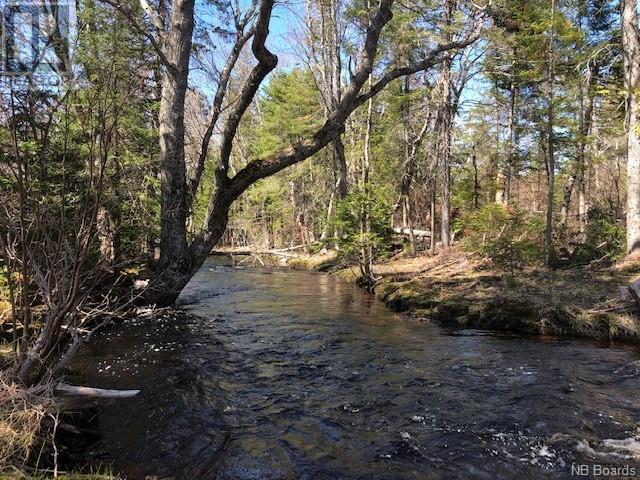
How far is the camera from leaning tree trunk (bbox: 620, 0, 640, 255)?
38.4 ft

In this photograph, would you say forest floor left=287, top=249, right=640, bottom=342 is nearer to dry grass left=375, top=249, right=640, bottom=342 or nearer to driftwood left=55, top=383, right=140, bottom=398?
dry grass left=375, top=249, right=640, bottom=342

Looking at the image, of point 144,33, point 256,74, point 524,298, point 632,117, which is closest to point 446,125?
point 632,117

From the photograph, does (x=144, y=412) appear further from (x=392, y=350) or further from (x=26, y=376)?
(x=392, y=350)

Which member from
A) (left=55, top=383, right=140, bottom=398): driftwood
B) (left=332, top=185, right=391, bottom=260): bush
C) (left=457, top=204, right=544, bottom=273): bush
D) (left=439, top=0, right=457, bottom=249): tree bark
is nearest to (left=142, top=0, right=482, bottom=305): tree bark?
(left=332, top=185, right=391, bottom=260): bush

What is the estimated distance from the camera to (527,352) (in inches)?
275

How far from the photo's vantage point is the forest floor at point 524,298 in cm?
798

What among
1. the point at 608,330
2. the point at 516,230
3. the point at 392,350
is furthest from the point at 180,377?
the point at 516,230

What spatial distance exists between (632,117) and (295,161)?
31.3 feet

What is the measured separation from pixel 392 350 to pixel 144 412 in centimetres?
403

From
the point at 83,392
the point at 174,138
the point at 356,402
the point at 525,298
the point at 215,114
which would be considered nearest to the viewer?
the point at 83,392

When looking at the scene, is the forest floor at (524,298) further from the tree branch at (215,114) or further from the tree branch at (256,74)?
the tree branch at (215,114)

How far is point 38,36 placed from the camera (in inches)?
463

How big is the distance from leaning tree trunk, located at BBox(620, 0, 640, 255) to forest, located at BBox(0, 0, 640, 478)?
42 mm

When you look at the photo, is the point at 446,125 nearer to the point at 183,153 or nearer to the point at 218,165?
the point at 218,165
